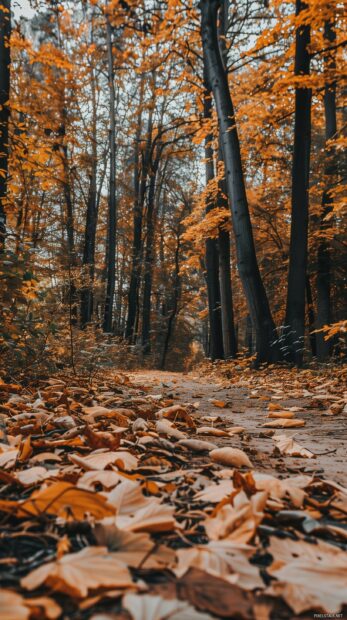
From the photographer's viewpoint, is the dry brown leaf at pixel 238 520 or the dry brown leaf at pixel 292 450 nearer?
the dry brown leaf at pixel 238 520

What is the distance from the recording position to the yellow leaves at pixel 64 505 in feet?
2.74

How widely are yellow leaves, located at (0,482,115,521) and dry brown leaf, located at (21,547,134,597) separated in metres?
0.16

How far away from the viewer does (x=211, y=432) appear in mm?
2010

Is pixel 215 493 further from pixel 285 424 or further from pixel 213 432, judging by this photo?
pixel 285 424

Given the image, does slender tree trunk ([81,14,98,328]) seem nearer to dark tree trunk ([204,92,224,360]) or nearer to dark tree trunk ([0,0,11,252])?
dark tree trunk ([204,92,224,360])

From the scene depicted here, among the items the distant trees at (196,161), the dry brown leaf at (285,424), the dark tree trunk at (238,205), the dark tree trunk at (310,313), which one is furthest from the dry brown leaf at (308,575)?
the dark tree trunk at (310,313)

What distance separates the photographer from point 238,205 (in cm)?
652

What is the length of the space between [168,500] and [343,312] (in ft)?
44.4

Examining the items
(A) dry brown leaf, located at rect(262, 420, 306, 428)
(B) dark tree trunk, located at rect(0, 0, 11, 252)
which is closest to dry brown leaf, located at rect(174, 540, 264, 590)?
(A) dry brown leaf, located at rect(262, 420, 306, 428)

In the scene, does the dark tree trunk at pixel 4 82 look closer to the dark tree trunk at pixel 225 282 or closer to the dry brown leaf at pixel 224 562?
the dark tree trunk at pixel 225 282

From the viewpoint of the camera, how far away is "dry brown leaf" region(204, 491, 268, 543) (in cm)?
82

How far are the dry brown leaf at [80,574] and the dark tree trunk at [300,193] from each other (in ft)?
19.8

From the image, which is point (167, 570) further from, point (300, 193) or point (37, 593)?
point (300, 193)

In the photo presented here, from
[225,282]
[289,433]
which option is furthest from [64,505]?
[225,282]
